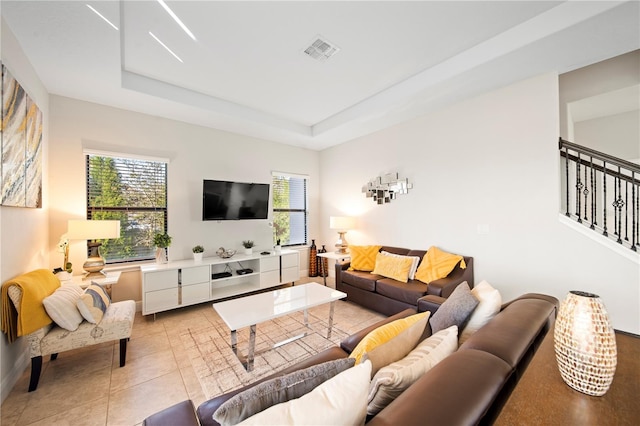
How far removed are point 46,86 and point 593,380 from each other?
486cm

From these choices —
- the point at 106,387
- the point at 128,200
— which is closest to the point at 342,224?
the point at 128,200

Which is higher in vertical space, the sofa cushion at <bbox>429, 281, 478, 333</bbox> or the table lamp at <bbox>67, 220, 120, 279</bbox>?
the table lamp at <bbox>67, 220, 120, 279</bbox>

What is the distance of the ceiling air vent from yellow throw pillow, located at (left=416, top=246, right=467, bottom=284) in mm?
2722

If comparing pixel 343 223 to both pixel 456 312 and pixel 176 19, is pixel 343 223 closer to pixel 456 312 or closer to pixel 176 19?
pixel 456 312

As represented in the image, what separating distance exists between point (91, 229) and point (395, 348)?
338 centimetres

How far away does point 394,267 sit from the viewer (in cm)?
346

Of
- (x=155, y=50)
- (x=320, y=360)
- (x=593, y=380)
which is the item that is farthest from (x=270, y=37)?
(x=593, y=380)

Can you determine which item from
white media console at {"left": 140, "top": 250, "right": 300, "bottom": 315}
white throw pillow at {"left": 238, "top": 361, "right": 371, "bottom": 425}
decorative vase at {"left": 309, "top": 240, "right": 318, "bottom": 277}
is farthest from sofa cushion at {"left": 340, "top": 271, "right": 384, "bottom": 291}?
white throw pillow at {"left": 238, "top": 361, "right": 371, "bottom": 425}

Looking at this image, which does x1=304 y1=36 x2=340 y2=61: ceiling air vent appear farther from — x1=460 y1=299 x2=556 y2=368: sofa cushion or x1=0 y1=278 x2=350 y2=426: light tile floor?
x1=0 y1=278 x2=350 y2=426: light tile floor

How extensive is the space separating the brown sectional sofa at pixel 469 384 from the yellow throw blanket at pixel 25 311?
68.2 inches

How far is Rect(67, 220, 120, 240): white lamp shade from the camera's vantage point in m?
2.75

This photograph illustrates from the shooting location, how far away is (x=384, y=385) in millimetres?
938

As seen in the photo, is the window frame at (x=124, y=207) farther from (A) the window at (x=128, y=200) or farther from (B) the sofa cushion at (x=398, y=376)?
(B) the sofa cushion at (x=398, y=376)

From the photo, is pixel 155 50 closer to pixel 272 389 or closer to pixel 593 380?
pixel 272 389
